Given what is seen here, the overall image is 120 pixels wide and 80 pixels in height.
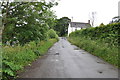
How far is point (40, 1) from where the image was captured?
35.4 ft

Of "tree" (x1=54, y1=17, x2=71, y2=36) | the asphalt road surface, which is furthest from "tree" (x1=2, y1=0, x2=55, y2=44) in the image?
"tree" (x1=54, y1=17, x2=71, y2=36)

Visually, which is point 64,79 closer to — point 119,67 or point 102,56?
point 119,67

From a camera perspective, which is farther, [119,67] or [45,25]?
[45,25]

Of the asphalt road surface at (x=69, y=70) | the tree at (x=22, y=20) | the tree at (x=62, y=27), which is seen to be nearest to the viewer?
the asphalt road surface at (x=69, y=70)

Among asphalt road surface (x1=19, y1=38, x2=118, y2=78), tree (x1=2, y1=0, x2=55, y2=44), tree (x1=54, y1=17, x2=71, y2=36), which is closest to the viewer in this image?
asphalt road surface (x1=19, y1=38, x2=118, y2=78)

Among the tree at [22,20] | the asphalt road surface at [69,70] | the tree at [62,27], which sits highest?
the tree at [62,27]

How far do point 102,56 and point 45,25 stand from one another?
16.9 ft

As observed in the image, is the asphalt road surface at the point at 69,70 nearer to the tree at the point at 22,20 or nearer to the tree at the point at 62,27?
the tree at the point at 22,20

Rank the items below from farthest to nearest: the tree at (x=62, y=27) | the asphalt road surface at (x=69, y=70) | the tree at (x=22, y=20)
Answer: the tree at (x=62, y=27) → the tree at (x=22, y=20) → the asphalt road surface at (x=69, y=70)

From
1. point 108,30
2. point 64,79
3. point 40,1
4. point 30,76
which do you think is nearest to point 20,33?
point 40,1

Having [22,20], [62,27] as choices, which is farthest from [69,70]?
[62,27]

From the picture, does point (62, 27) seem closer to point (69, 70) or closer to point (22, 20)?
point (22, 20)

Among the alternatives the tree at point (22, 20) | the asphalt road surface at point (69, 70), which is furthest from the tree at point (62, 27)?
the asphalt road surface at point (69, 70)

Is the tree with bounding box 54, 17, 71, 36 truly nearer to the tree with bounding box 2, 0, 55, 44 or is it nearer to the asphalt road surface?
the tree with bounding box 2, 0, 55, 44
